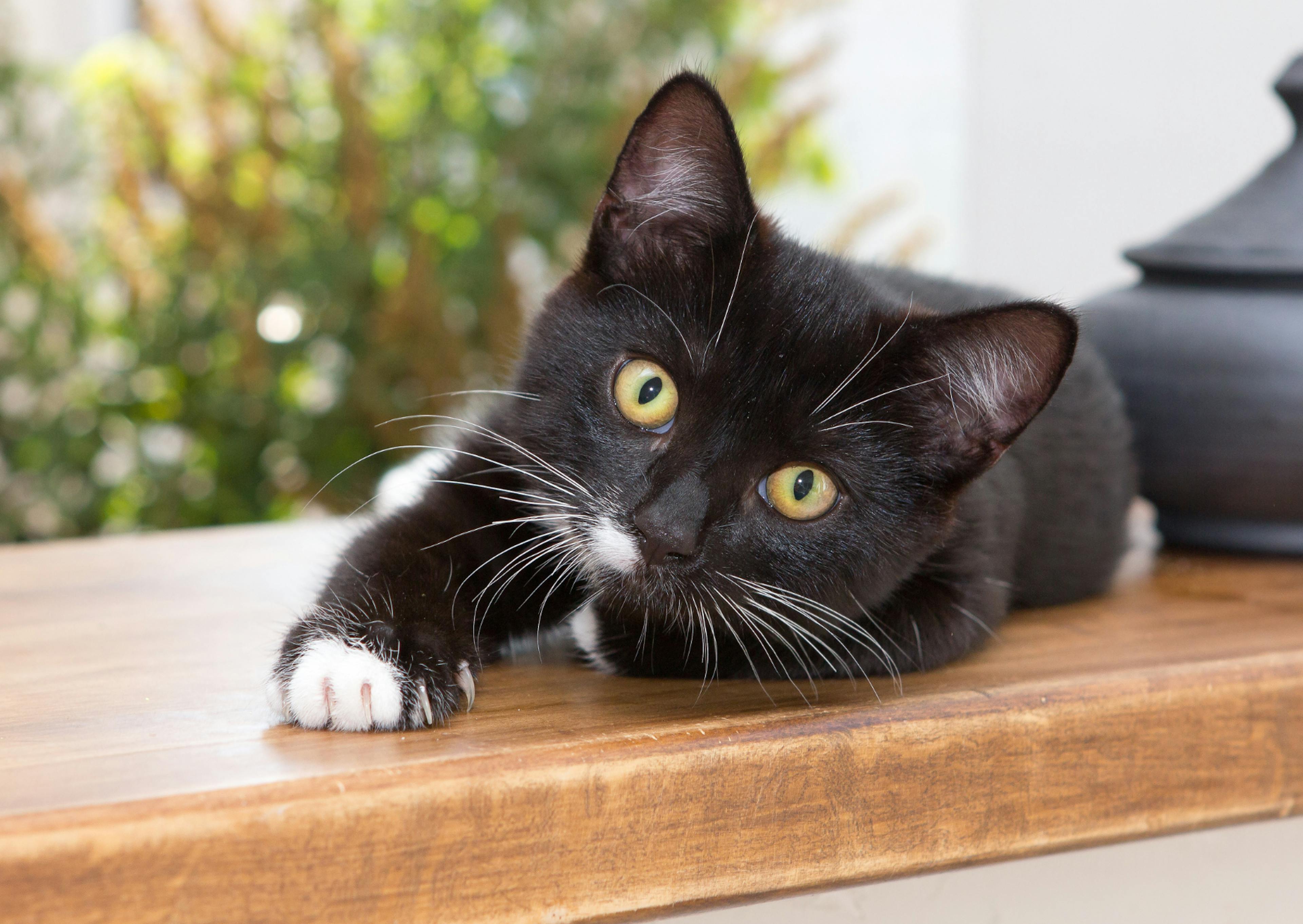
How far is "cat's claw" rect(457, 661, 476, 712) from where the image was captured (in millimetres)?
850

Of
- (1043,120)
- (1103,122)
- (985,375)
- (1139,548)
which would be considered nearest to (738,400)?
(985,375)

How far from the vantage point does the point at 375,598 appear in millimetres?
879

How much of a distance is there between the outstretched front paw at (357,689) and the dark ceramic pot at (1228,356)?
3.12 ft

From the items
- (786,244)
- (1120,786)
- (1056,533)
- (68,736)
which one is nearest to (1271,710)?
(1120,786)

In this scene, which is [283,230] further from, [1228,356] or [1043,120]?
[1228,356]

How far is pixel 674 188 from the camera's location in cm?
94

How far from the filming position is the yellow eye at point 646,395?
88 centimetres

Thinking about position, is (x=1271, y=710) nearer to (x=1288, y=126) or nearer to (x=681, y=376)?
(x=681, y=376)

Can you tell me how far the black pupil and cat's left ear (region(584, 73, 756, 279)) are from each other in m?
0.11

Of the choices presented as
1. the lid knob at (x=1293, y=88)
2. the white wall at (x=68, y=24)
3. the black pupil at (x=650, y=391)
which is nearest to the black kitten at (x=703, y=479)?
the black pupil at (x=650, y=391)

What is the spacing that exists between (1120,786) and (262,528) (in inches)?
44.3

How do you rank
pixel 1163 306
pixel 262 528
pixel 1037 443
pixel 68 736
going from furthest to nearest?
pixel 262 528 < pixel 1163 306 < pixel 1037 443 < pixel 68 736

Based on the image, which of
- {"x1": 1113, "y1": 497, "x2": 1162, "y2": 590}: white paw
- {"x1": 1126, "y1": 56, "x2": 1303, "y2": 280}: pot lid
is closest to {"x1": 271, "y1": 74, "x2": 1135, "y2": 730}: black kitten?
{"x1": 1113, "y1": 497, "x2": 1162, "y2": 590}: white paw

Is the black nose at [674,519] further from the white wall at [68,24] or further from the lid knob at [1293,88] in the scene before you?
the white wall at [68,24]
